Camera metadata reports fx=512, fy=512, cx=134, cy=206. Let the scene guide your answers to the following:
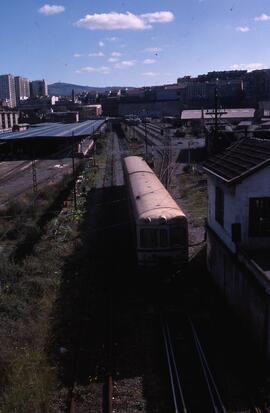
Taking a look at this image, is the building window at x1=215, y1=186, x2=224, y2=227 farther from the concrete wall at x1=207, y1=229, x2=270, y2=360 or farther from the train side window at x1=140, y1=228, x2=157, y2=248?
the train side window at x1=140, y1=228, x2=157, y2=248

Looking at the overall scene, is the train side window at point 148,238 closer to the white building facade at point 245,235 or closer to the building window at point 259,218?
the white building facade at point 245,235

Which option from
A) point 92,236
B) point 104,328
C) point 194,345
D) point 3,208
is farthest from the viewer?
point 3,208

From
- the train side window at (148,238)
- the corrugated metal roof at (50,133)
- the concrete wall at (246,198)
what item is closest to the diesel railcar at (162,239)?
the train side window at (148,238)

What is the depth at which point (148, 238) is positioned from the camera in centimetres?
1617

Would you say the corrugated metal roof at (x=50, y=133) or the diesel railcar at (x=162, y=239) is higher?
the corrugated metal roof at (x=50, y=133)

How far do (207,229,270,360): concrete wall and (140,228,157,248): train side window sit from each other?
6.27ft

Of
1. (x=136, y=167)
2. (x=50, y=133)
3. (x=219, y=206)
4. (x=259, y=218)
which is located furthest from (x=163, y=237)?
(x=50, y=133)

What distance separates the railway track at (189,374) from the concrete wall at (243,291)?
1.30 metres

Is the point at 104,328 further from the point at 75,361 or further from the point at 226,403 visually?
the point at 226,403

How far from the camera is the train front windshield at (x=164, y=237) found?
16.1 meters

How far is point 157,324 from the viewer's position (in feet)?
45.3

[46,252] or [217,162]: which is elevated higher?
[217,162]

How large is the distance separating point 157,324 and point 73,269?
5597 mm

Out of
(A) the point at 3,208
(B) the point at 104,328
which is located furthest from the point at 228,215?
(A) the point at 3,208
